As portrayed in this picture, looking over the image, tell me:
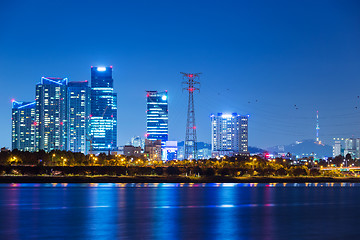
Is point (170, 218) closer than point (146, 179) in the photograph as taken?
Yes

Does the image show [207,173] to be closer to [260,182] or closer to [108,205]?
[260,182]

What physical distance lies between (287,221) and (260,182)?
113264mm

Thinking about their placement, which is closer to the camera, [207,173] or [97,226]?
[97,226]

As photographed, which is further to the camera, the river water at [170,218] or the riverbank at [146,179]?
the riverbank at [146,179]

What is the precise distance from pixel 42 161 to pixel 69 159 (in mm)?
9515

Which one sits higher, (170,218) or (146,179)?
(170,218)

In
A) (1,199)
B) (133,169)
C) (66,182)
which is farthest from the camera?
(133,169)

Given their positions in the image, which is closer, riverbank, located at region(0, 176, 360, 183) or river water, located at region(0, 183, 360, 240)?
river water, located at region(0, 183, 360, 240)

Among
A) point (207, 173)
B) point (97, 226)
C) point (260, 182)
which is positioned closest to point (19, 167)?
point (207, 173)

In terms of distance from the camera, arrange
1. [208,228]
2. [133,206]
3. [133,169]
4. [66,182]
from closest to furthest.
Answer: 1. [208,228]
2. [133,206]
3. [66,182]
4. [133,169]

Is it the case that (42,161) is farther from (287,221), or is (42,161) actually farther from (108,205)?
(287,221)

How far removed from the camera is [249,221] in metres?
53.9

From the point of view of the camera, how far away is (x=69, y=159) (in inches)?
6791

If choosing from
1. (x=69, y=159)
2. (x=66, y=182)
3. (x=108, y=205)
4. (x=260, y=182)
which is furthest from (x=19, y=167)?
(x=108, y=205)
